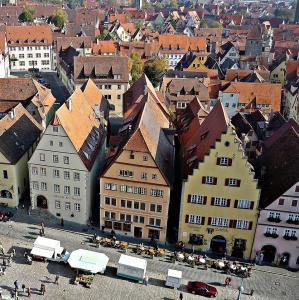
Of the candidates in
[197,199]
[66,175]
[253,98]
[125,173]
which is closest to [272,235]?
[197,199]

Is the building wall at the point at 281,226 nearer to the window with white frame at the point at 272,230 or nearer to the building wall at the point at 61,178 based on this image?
the window with white frame at the point at 272,230

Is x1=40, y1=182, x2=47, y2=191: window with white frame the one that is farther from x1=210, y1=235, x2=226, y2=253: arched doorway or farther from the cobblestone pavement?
x1=210, y1=235, x2=226, y2=253: arched doorway

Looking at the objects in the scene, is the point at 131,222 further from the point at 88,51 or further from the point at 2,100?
the point at 88,51

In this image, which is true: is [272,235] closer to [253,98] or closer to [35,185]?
[35,185]

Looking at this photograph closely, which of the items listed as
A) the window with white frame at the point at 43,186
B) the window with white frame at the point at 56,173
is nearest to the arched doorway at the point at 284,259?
the window with white frame at the point at 56,173

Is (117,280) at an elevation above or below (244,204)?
below

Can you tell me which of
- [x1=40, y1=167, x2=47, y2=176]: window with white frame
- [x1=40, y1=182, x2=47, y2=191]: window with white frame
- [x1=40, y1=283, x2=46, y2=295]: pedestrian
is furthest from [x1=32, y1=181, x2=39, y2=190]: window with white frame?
[x1=40, y1=283, x2=46, y2=295]: pedestrian

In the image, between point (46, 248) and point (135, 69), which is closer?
point (46, 248)
